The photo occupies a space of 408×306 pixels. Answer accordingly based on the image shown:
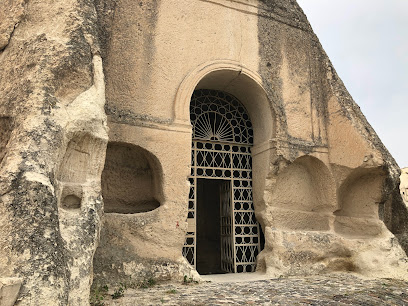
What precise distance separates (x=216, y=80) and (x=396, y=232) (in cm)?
460

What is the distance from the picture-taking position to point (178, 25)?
18.9 feet

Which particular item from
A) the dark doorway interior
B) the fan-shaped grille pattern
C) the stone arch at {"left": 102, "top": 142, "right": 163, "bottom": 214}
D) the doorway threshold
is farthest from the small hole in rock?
the dark doorway interior

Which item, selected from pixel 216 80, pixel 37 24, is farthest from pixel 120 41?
pixel 216 80

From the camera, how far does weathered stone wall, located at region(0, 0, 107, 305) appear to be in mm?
2506

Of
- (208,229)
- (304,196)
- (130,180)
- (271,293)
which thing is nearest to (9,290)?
(271,293)

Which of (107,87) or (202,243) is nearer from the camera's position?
(107,87)

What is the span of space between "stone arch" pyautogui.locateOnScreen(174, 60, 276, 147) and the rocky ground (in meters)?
2.34

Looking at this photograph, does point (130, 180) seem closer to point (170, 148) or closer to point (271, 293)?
point (170, 148)

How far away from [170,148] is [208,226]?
4.83m

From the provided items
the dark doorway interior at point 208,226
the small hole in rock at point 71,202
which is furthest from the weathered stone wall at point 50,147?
the dark doorway interior at point 208,226

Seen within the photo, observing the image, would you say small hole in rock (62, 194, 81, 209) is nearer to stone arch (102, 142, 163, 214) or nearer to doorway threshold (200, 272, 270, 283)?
stone arch (102, 142, 163, 214)

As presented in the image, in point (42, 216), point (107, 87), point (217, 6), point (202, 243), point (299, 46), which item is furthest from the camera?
point (202, 243)

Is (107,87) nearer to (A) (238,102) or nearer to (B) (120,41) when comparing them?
(B) (120,41)

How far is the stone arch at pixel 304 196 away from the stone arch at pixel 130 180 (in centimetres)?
201
